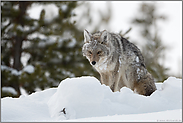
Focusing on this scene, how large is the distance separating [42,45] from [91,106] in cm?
1099

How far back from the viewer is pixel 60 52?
45.2ft

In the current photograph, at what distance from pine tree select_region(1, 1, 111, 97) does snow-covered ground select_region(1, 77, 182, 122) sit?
926 centimetres

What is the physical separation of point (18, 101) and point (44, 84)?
9804 mm

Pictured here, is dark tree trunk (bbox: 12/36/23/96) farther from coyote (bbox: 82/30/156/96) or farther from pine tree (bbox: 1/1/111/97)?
coyote (bbox: 82/30/156/96)

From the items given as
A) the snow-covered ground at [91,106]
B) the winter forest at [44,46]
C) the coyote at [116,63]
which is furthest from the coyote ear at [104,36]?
the winter forest at [44,46]

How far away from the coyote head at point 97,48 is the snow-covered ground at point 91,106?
5.35 feet

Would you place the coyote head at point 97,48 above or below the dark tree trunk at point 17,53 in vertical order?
below

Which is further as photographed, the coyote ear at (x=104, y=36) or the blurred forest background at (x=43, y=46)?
the blurred forest background at (x=43, y=46)

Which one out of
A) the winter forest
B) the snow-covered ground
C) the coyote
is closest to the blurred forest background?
the winter forest

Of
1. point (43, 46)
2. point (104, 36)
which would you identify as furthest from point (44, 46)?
point (104, 36)

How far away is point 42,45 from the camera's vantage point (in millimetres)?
13594

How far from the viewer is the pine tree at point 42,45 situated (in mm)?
12852

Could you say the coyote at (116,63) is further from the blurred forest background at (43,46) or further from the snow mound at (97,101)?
the blurred forest background at (43,46)

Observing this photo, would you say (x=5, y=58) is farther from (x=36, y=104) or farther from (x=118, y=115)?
(x=118, y=115)
